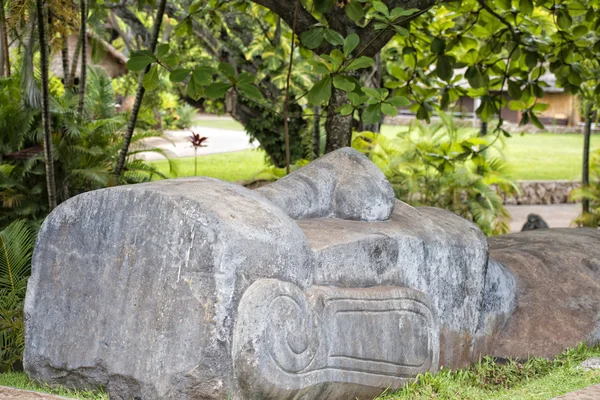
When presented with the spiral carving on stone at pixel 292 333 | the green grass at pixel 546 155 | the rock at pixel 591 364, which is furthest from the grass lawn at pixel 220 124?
the spiral carving on stone at pixel 292 333

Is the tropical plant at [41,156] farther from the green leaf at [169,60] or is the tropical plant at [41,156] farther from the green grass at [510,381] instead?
the green grass at [510,381]

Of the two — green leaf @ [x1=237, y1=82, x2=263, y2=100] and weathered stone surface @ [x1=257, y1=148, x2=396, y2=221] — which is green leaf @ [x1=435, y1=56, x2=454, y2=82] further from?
green leaf @ [x1=237, y1=82, x2=263, y2=100]

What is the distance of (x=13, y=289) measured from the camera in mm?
5039

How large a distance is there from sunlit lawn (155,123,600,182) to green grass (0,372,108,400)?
784 centimetres

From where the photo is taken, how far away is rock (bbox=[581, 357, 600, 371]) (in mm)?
4164

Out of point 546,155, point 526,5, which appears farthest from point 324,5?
point 546,155

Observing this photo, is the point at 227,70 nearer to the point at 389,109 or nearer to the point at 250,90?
the point at 250,90

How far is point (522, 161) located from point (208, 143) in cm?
793

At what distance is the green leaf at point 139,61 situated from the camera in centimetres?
416

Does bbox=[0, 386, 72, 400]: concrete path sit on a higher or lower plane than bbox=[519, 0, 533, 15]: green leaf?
lower

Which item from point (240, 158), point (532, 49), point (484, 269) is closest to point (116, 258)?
point (484, 269)

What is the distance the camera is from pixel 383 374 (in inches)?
146

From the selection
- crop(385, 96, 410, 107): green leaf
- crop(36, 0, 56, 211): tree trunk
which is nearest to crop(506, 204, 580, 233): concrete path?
crop(36, 0, 56, 211): tree trunk

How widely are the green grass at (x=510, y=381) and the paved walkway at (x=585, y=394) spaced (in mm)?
142
